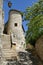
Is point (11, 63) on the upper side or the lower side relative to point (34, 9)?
lower

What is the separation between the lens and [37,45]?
2314 cm

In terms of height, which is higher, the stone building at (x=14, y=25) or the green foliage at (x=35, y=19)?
the green foliage at (x=35, y=19)

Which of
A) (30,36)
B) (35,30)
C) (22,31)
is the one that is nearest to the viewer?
(35,30)

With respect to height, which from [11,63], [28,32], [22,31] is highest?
[28,32]

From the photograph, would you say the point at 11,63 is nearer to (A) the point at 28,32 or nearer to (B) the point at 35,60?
(B) the point at 35,60

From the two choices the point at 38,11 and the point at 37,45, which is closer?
the point at 38,11

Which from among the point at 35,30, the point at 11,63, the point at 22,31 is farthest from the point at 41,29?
the point at 22,31

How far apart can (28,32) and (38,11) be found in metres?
2.43

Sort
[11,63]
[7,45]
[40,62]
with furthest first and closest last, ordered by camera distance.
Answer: [7,45], [40,62], [11,63]

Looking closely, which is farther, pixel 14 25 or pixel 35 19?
pixel 14 25

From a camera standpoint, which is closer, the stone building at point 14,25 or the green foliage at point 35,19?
the green foliage at point 35,19

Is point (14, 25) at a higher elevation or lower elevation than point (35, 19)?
lower

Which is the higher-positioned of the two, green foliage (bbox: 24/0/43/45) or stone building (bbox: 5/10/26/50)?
green foliage (bbox: 24/0/43/45)

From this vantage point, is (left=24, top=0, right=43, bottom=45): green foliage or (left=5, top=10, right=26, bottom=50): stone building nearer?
(left=24, top=0, right=43, bottom=45): green foliage
